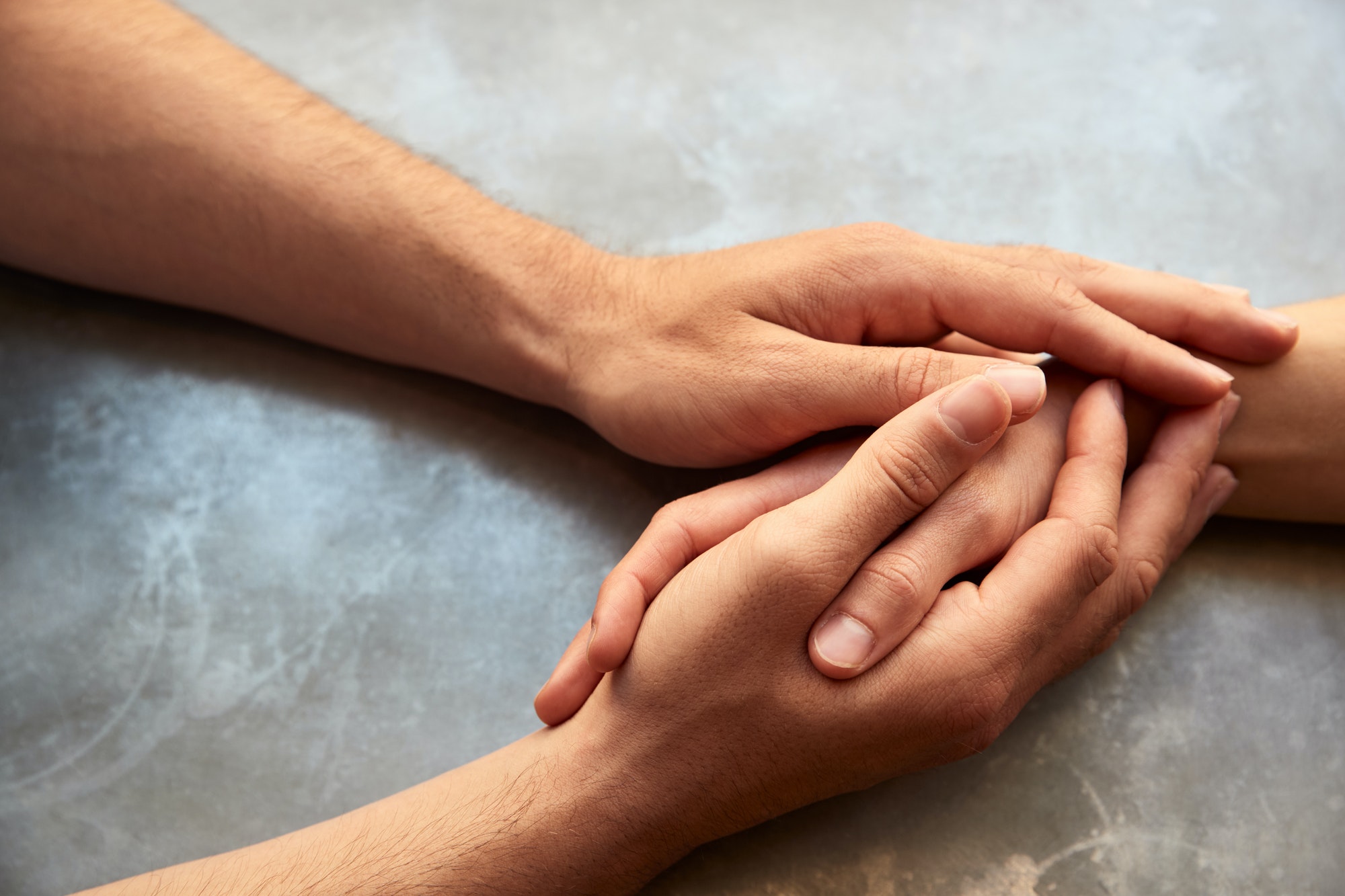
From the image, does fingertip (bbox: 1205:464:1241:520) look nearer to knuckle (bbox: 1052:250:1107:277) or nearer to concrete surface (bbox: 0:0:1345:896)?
concrete surface (bbox: 0:0:1345:896)

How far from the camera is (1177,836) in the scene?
923 millimetres

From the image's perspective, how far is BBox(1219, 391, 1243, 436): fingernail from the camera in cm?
105

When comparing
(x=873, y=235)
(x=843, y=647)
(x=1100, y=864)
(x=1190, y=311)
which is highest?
(x=873, y=235)

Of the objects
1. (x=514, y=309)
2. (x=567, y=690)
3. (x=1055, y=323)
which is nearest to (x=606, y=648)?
(x=567, y=690)

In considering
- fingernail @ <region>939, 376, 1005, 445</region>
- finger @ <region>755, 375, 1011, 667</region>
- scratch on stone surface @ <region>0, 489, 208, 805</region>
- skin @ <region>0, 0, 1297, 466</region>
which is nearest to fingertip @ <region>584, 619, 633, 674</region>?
finger @ <region>755, 375, 1011, 667</region>

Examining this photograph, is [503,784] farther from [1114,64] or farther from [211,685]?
[1114,64]

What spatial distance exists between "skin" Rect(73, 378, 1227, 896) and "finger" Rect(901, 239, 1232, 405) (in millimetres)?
215

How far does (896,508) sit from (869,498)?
4 cm

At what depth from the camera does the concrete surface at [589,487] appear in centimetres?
95

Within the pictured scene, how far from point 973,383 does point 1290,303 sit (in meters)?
0.75

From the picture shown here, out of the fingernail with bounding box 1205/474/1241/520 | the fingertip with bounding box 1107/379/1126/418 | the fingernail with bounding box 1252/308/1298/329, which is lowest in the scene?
the fingernail with bounding box 1205/474/1241/520

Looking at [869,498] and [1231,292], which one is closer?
[869,498]

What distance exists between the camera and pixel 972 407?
840mm

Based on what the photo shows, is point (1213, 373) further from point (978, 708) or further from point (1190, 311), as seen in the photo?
point (978, 708)
